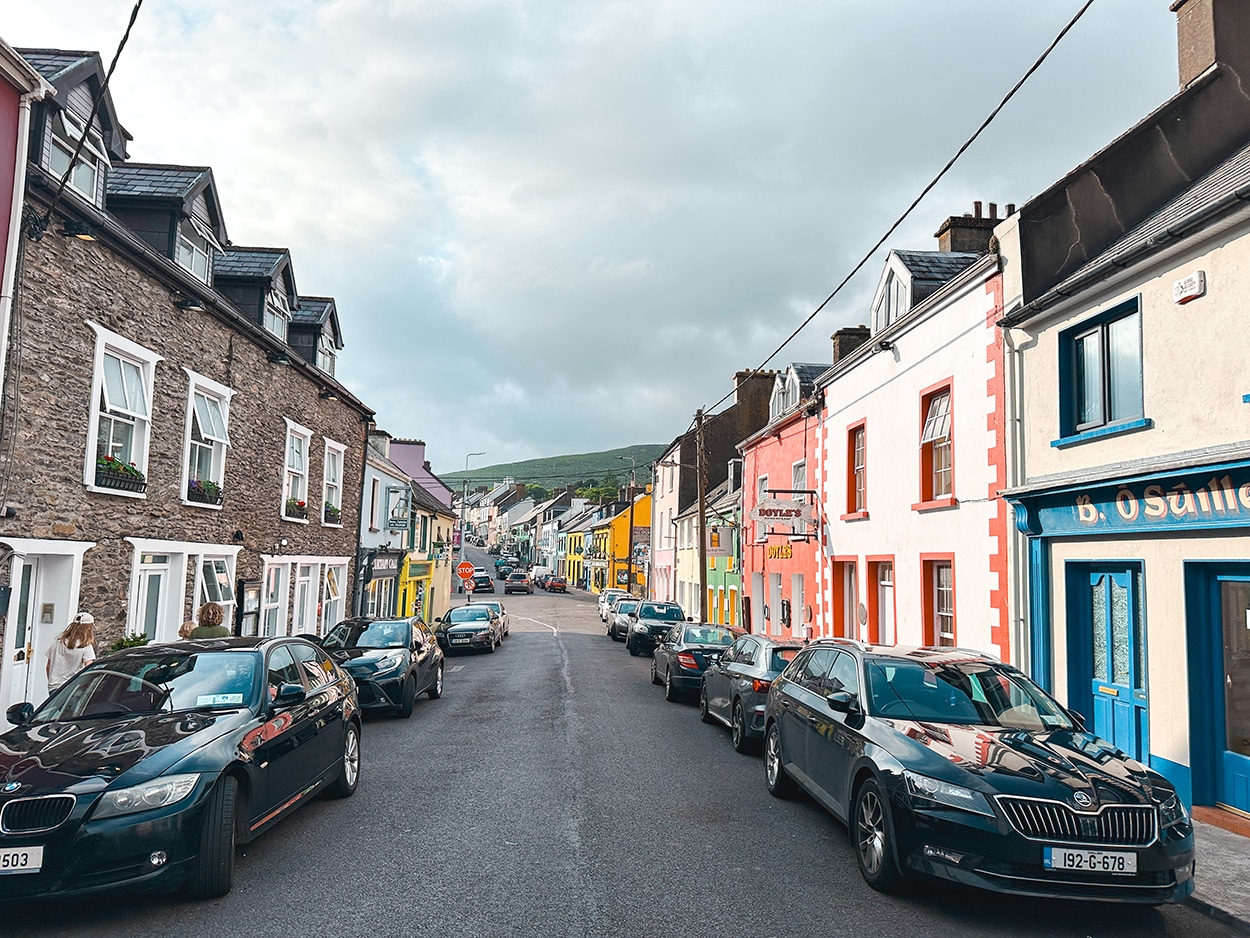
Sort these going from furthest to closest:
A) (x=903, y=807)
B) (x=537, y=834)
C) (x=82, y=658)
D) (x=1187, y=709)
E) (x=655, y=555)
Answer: (x=655, y=555)
(x=82, y=658)
(x=1187, y=709)
(x=537, y=834)
(x=903, y=807)

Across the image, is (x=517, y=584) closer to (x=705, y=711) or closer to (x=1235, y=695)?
(x=705, y=711)

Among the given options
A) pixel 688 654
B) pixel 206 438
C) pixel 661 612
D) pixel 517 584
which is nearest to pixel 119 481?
pixel 206 438

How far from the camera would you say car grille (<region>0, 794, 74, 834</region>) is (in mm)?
4789

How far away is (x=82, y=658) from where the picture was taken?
8.80 meters

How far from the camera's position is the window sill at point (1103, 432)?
8844 millimetres

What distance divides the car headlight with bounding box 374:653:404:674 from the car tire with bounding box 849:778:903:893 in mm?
8543

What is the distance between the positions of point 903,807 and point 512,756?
5648 millimetres

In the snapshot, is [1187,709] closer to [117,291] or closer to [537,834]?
[537,834]

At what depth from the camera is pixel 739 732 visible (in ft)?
36.0

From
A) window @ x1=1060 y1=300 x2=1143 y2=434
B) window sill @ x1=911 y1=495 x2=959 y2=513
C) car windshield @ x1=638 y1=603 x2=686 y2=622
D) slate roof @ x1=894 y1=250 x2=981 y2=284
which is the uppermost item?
slate roof @ x1=894 y1=250 x2=981 y2=284

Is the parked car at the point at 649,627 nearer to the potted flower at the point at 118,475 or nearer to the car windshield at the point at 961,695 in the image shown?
the potted flower at the point at 118,475

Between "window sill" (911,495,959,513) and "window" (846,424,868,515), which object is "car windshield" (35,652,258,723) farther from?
"window" (846,424,868,515)

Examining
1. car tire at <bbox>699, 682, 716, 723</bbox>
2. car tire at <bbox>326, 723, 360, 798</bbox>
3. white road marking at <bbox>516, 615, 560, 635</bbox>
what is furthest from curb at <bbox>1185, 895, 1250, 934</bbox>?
white road marking at <bbox>516, 615, 560, 635</bbox>

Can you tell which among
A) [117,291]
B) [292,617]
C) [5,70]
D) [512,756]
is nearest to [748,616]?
[292,617]
